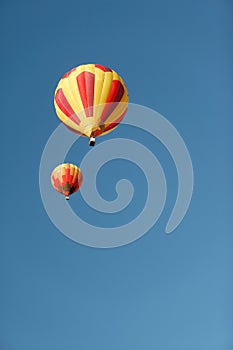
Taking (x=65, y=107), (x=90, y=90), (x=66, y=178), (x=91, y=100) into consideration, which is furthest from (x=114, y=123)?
(x=66, y=178)

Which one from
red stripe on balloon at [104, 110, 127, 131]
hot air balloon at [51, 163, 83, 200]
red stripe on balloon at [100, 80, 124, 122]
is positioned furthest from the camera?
hot air balloon at [51, 163, 83, 200]

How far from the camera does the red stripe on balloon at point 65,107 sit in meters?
11.4

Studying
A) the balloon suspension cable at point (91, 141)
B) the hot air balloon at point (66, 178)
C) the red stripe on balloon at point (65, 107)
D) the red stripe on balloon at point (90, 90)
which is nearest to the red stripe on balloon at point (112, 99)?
the red stripe on balloon at point (90, 90)

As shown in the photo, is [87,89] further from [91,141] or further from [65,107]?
[91,141]

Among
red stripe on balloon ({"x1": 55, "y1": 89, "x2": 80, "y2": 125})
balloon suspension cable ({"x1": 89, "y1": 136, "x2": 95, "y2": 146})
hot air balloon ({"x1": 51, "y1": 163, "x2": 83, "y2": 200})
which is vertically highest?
hot air balloon ({"x1": 51, "y1": 163, "x2": 83, "y2": 200})

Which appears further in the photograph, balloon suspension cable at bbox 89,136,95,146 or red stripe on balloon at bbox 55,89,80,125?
red stripe on balloon at bbox 55,89,80,125

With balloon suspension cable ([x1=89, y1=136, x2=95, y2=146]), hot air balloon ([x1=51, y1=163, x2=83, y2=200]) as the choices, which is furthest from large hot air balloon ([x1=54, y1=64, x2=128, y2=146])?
hot air balloon ([x1=51, y1=163, x2=83, y2=200])

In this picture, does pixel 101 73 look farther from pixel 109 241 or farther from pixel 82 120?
pixel 109 241

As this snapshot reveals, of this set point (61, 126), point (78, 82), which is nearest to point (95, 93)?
point (78, 82)

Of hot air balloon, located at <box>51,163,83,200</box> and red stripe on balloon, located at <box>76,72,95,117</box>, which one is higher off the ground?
hot air balloon, located at <box>51,163,83,200</box>

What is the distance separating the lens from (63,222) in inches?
580

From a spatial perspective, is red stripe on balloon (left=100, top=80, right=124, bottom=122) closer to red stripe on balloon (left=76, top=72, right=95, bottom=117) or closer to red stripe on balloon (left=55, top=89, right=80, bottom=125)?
red stripe on balloon (left=76, top=72, right=95, bottom=117)

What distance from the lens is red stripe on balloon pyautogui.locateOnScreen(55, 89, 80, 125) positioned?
37.5ft

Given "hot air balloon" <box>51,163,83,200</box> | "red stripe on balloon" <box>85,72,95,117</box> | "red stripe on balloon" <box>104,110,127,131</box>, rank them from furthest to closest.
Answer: "hot air balloon" <box>51,163,83,200</box> < "red stripe on balloon" <box>104,110,127,131</box> < "red stripe on balloon" <box>85,72,95,117</box>
